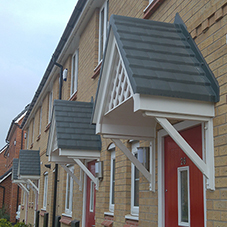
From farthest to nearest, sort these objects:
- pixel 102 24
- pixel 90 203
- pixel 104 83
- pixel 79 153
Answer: pixel 102 24 < pixel 90 203 < pixel 79 153 < pixel 104 83

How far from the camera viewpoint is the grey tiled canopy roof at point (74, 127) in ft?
26.7

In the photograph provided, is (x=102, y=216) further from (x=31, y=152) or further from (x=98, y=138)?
(x=31, y=152)

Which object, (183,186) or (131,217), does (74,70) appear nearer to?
(131,217)

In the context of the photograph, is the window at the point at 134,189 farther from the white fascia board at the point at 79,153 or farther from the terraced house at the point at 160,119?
the white fascia board at the point at 79,153

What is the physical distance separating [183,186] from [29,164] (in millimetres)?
13877

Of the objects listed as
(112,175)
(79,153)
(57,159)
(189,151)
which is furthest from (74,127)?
(189,151)

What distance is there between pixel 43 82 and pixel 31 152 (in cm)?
409

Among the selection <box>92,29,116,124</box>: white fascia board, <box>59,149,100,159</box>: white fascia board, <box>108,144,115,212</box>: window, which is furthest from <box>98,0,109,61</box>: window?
<box>92,29,116,124</box>: white fascia board

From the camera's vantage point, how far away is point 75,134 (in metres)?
8.39

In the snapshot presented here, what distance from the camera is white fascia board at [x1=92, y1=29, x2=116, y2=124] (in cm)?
493

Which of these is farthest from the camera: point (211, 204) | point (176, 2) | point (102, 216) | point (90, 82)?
point (90, 82)

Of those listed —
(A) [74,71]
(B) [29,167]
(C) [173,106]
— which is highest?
(A) [74,71]

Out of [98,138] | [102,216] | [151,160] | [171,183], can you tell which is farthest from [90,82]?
[171,183]

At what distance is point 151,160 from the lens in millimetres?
5633
